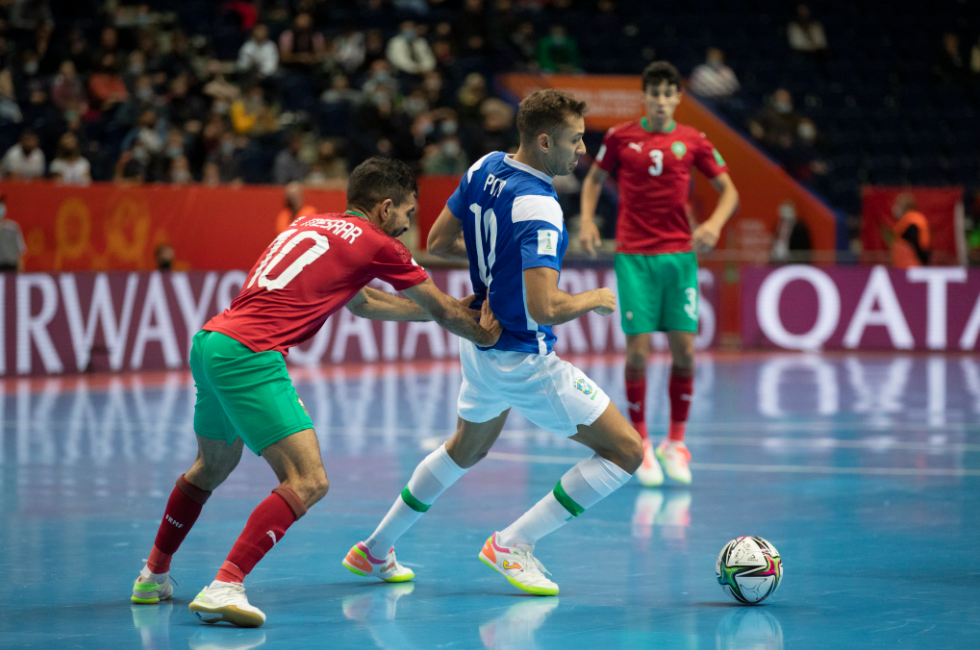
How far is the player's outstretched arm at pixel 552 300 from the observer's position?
4.78m

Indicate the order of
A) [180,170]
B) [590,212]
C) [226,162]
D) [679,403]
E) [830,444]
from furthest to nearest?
1. [226,162]
2. [180,170]
3. [830,444]
4. [679,403]
5. [590,212]

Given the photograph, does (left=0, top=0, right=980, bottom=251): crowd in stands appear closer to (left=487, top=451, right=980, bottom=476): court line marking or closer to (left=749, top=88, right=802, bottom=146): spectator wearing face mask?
(left=749, top=88, right=802, bottom=146): spectator wearing face mask

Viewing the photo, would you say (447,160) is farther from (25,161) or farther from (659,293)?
(659,293)

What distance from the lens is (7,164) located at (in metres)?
15.3

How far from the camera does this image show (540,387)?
503cm

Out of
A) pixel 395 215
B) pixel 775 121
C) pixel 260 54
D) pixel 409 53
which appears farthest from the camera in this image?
pixel 775 121

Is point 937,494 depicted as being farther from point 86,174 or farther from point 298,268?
point 86,174

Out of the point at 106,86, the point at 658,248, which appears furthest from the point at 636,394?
the point at 106,86

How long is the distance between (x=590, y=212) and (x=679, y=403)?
135 cm

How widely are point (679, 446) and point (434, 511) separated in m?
1.78

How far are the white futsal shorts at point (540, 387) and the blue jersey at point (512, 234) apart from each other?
0.06m

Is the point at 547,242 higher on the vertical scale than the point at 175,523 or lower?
higher

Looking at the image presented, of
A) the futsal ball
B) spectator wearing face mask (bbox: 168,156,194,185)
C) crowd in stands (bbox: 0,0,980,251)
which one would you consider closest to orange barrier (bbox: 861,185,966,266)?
crowd in stands (bbox: 0,0,980,251)

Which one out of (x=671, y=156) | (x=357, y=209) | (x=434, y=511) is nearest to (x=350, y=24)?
(x=671, y=156)
